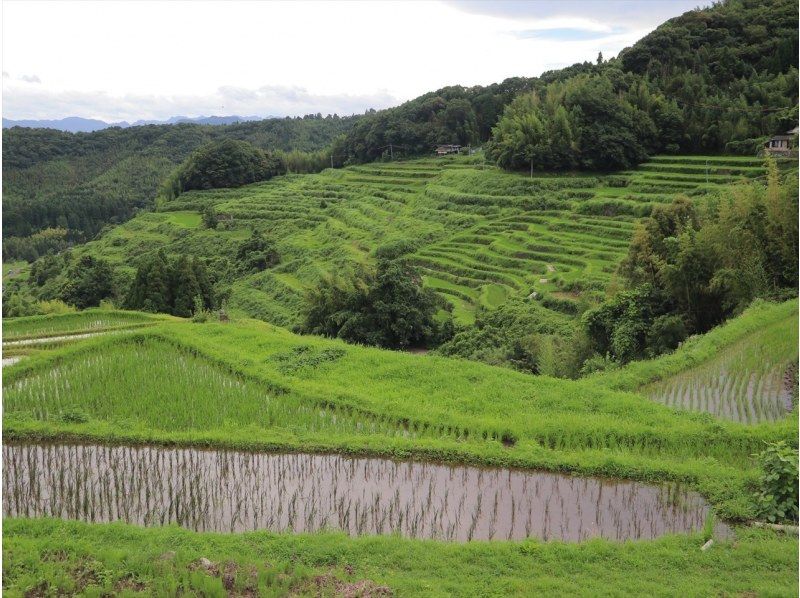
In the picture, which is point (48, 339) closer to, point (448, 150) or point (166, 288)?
point (166, 288)

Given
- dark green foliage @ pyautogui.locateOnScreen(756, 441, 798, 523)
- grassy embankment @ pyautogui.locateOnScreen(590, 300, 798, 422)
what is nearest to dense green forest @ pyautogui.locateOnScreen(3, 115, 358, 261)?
grassy embankment @ pyautogui.locateOnScreen(590, 300, 798, 422)

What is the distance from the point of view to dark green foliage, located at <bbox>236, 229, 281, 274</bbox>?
3719 centimetres

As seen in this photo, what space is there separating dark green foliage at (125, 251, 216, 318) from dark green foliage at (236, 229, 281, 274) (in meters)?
13.3

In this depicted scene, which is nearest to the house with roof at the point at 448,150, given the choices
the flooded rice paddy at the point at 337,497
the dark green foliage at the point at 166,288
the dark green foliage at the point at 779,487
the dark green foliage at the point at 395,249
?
the dark green foliage at the point at 395,249

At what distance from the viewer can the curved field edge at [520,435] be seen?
27.7 feet

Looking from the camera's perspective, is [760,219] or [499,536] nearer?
[499,536]

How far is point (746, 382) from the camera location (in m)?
11.3

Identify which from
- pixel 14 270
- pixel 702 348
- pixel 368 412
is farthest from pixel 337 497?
pixel 14 270

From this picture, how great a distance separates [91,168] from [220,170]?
31.9m

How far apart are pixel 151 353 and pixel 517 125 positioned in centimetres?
3030

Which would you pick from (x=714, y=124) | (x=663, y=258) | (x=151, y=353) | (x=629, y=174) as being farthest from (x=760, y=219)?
(x=714, y=124)

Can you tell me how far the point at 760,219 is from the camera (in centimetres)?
1419

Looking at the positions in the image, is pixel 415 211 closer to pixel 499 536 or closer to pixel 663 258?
pixel 663 258

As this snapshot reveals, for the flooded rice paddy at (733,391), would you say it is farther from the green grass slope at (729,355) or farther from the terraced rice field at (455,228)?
the terraced rice field at (455,228)
